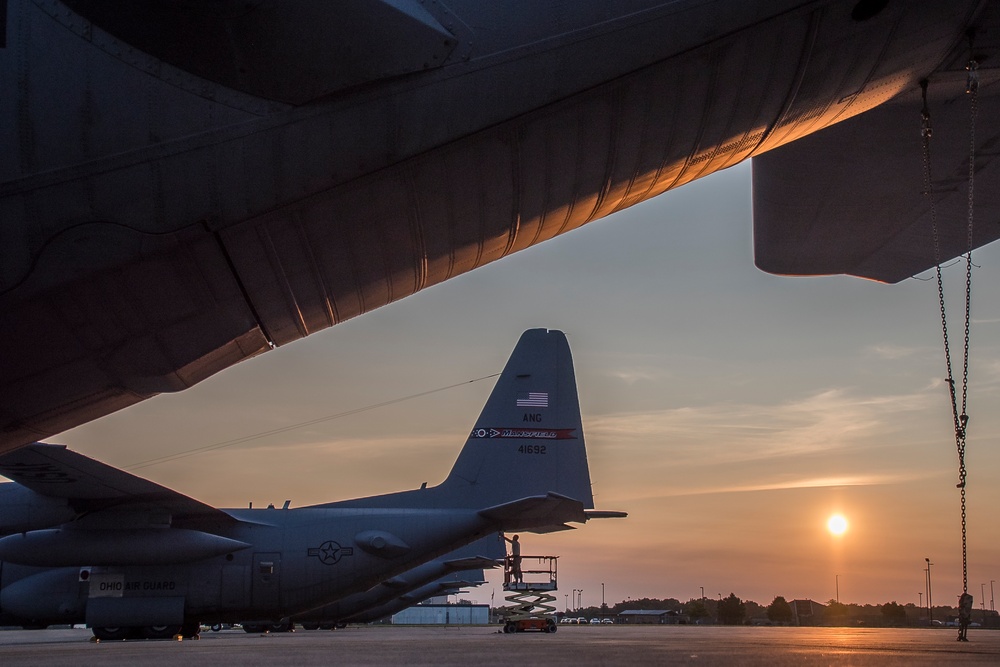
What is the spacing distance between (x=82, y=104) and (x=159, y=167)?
51cm

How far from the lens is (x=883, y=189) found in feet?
26.7

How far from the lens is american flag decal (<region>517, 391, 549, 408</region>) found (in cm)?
2156

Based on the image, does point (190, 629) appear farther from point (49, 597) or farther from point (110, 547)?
point (110, 547)

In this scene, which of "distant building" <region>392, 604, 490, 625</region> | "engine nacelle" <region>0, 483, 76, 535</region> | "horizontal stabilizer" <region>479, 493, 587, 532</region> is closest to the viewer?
"engine nacelle" <region>0, 483, 76, 535</region>

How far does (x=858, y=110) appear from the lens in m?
6.93

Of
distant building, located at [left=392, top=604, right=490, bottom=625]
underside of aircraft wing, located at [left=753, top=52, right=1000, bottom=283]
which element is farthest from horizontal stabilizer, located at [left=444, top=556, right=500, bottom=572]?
distant building, located at [left=392, top=604, right=490, bottom=625]

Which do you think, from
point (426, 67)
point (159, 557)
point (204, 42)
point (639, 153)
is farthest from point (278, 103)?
point (159, 557)

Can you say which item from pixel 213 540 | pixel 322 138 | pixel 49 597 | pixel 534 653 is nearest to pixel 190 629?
pixel 49 597

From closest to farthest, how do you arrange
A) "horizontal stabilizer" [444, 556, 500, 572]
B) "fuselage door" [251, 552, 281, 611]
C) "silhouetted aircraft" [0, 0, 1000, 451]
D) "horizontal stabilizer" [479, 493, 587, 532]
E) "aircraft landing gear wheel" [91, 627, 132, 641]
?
"silhouetted aircraft" [0, 0, 1000, 451] < "horizontal stabilizer" [479, 493, 587, 532] < "fuselage door" [251, 552, 281, 611] < "aircraft landing gear wheel" [91, 627, 132, 641] < "horizontal stabilizer" [444, 556, 500, 572]

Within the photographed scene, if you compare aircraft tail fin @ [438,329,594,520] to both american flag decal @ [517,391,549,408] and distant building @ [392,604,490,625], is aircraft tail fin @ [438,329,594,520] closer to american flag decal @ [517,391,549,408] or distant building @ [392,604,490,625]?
american flag decal @ [517,391,549,408]

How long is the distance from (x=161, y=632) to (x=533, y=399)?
9510 millimetres

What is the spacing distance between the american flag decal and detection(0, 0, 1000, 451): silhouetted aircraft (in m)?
15.1

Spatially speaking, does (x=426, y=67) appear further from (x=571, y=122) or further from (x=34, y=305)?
(x=34, y=305)

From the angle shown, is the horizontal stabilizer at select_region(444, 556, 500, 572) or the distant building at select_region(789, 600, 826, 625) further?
the distant building at select_region(789, 600, 826, 625)
